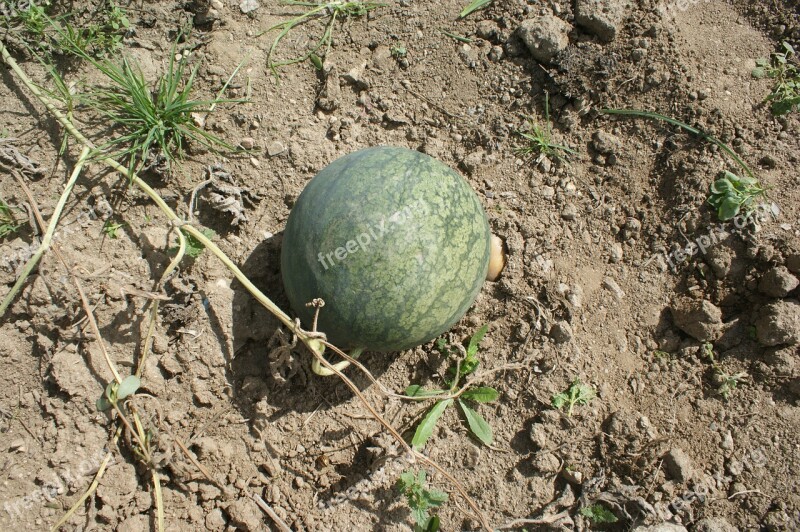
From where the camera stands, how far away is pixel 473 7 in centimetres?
382

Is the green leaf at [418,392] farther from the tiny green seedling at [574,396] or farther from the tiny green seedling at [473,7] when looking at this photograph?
the tiny green seedling at [473,7]

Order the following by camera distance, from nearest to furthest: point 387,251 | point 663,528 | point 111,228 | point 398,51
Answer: point 387,251, point 663,528, point 111,228, point 398,51

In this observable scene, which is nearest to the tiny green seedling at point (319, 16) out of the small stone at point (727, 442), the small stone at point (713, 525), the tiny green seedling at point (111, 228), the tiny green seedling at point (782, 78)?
the tiny green seedling at point (111, 228)

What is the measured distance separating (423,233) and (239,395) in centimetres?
138

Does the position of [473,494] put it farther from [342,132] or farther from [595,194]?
[342,132]

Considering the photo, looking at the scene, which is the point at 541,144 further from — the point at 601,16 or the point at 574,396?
the point at 574,396

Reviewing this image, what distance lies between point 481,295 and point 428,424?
2.53 ft

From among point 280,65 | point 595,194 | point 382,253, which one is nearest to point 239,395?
point 382,253

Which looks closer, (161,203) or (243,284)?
(243,284)

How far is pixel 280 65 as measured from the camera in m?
3.73

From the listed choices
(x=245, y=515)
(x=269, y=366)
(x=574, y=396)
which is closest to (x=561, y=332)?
(x=574, y=396)

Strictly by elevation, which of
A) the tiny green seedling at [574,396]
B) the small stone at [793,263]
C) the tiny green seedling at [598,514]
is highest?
the small stone at [793,263]

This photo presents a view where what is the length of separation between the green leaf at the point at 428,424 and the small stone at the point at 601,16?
7.93 ft

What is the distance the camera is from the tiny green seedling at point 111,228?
10.8 ft
